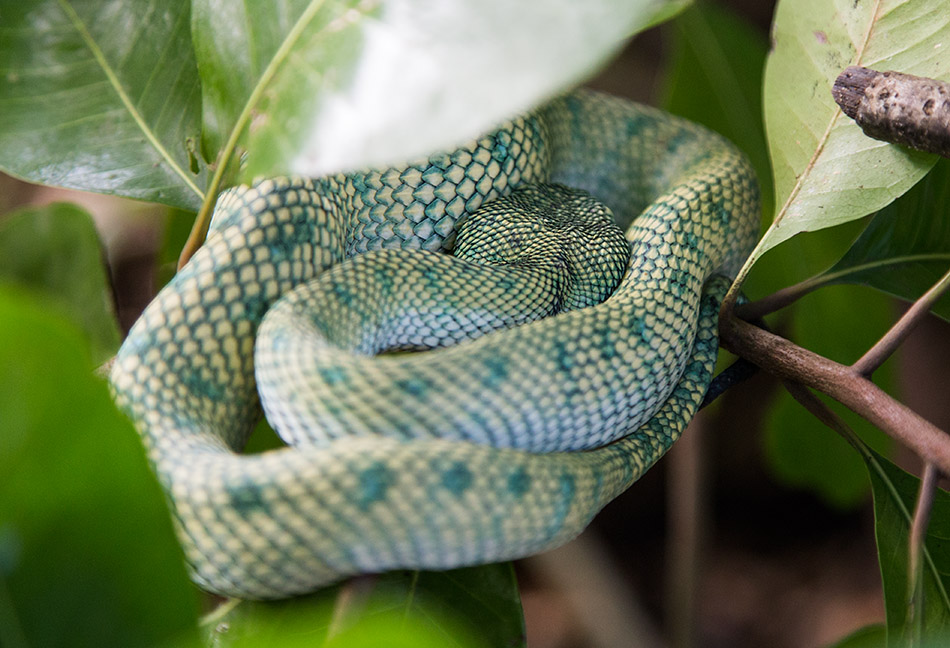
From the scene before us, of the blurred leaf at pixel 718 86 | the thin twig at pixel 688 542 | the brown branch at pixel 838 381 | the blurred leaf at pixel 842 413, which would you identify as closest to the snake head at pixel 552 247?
the brown branch at pixel 838 381

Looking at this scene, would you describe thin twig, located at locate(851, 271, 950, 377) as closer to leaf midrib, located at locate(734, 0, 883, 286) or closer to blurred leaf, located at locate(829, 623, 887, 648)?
leaf midrib, located at locate(734, 0, 883, 286)

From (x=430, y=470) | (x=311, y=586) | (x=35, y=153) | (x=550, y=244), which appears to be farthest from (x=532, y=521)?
(x=35, y=153)

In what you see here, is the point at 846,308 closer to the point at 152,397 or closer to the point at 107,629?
the point at 152,397

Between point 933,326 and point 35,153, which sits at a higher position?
point 35,153

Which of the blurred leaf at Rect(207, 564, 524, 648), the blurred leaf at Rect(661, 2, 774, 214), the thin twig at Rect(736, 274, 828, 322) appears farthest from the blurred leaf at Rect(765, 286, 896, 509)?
the blurred leaf at Rect(207, 564, 524, 648)

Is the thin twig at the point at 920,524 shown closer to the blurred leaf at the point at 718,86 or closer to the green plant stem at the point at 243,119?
the green plant stem at the point at 243,119

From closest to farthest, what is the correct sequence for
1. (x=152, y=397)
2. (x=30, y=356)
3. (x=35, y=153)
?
(x=30, y=356) < (x=152, y=397) < (x=35, y=153)

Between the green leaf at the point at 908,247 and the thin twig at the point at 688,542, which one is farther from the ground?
the green leaf at the point at 908,247
